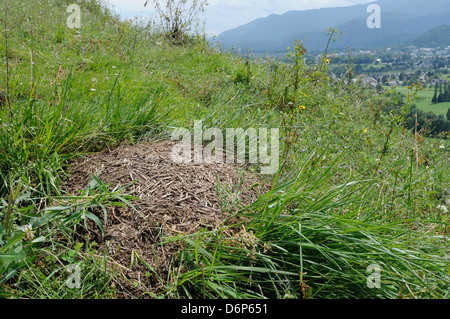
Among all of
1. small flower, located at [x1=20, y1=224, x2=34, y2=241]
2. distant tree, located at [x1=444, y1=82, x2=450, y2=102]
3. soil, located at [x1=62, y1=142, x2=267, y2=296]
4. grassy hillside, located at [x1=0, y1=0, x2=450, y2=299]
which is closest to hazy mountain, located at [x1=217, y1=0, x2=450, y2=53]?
distant tree, located at [x1=444, y1=82, x2=450, y2=102]

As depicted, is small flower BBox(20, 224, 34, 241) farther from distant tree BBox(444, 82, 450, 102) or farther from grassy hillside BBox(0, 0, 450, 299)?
distant tree BBox(444, 82, 450, 102)

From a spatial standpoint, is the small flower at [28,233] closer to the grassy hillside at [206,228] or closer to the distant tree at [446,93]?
the grassy hillside at [206,228]

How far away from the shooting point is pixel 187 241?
174 centimetres

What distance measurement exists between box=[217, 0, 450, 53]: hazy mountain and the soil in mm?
74396

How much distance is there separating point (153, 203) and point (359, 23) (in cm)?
10288

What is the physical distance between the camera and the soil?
5.76 ft

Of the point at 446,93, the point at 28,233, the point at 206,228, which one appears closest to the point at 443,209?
the point at 206,228

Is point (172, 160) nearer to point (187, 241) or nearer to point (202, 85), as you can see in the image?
point (187, 241)

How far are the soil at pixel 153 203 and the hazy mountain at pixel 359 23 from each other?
7440 cm

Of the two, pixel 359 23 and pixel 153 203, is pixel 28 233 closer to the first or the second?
pixel 153 203

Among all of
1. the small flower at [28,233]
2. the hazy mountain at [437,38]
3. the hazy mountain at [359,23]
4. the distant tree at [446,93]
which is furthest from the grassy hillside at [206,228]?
the hazy mountain at [359,23]

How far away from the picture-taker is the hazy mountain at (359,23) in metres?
82.8

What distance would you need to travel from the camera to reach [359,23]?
88.3m
